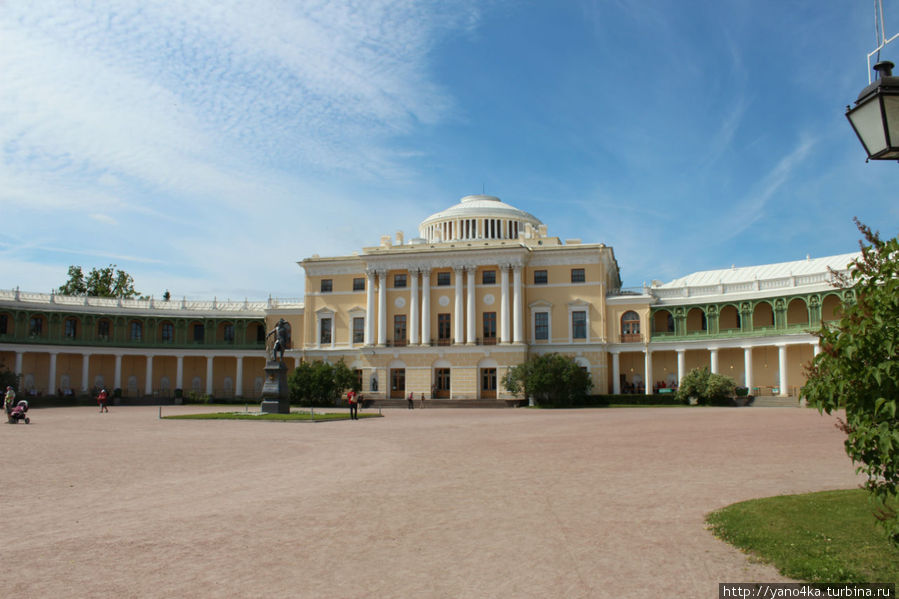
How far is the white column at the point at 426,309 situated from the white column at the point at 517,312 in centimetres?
772

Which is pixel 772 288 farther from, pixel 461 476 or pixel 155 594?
pixel 155 594

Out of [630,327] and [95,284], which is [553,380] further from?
[95,284]

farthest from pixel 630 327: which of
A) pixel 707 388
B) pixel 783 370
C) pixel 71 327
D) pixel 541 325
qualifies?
pixel 71 327

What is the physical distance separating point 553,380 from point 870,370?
1870 inches

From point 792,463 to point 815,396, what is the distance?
9.88 metres

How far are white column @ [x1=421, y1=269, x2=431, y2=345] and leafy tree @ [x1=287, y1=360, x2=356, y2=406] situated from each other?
8290mm

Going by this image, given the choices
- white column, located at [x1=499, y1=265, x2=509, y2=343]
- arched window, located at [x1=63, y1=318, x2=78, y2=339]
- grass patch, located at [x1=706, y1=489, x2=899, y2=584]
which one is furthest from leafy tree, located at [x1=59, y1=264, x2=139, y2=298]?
grass patch, located at [x1=706, y1=489, x2=899, y2=584]

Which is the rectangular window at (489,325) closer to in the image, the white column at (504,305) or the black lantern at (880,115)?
the white column at (504,305)

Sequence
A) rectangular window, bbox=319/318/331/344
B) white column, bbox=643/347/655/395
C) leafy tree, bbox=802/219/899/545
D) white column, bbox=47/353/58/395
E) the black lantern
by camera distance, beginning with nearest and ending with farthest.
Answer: the black lantern, leafy tree, bbox=802/219/899/545, white column, bbox=643/347/655/395, white column, bbox=47/353/58/395, rectangular window, bbox=319/318/331/344

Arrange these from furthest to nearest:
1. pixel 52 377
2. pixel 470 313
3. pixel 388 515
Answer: pixel 52 377
pixel 470 313
pixel 388 515

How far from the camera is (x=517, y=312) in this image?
60719 mm

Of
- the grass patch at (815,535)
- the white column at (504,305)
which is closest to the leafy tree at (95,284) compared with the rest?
the white column at (504,305)

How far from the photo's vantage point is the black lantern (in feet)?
19.3

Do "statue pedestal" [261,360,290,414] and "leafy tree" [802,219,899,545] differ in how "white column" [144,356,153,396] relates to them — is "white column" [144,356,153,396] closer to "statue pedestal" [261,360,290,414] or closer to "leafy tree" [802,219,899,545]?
"statue pedestal" [261,360,290,414]
